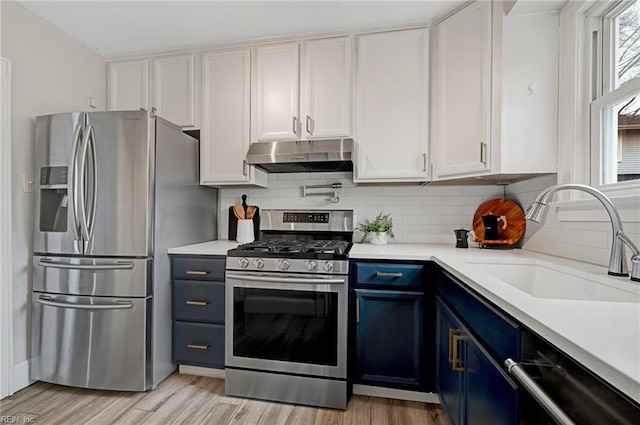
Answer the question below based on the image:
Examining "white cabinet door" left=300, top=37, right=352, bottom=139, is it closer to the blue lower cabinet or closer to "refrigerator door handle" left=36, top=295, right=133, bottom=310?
the blue lower cabinet

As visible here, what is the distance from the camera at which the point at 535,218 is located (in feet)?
3.74

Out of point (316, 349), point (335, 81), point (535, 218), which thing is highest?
point (335, 81)

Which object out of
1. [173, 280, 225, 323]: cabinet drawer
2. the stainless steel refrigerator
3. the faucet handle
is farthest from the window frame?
the stainless steel refrigerator

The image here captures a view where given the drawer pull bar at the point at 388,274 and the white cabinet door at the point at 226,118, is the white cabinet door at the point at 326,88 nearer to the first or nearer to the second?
the white cabinet door at the point at 226,118

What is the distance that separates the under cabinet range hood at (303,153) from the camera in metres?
2.11

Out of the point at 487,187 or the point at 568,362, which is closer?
the point at 568,362

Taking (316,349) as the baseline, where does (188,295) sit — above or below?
above

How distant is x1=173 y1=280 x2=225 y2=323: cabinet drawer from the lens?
207 cm

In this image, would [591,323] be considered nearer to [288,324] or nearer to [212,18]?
[288,324]

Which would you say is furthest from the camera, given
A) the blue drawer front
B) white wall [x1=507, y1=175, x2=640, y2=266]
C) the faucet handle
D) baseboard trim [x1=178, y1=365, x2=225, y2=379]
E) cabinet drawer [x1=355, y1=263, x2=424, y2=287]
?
baseboard trim [x1=178, y1=365, x2=225, y2=379]

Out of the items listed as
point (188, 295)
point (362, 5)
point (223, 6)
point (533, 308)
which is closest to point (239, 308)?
point (188, 295)

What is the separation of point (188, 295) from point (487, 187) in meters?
2.32

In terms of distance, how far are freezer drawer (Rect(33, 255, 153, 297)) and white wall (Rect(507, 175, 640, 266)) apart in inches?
95.6

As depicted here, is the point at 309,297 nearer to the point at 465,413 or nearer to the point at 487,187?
the point at 465,413
